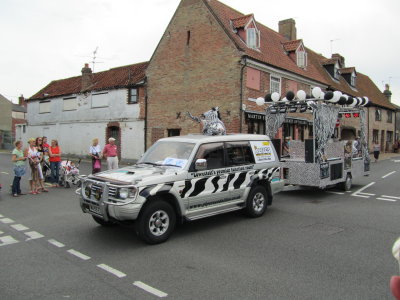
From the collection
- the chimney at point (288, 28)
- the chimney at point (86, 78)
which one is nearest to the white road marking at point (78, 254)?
the chimney at point (86, 78)

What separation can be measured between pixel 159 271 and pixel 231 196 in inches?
113

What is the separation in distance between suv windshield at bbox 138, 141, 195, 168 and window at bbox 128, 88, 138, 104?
16659mm

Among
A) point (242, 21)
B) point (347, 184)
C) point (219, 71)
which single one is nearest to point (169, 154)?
point (347, 184)

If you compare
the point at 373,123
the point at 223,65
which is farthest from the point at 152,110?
the point at 373,123

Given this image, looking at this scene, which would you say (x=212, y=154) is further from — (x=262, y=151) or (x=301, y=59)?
(x=301, y=59)

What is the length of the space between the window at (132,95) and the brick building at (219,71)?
44.4 inches

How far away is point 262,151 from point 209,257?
3628mm

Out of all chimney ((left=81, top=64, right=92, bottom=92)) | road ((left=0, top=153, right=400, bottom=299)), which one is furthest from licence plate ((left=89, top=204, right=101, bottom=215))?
chimney ((left=81, top=64, right=92, bottom=92))

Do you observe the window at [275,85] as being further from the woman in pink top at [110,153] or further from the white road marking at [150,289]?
the white road marking at [150,289]

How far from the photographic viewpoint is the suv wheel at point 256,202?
7.75 m

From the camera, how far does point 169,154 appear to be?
7.11 metres

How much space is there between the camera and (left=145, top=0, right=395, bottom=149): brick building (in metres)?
18.7

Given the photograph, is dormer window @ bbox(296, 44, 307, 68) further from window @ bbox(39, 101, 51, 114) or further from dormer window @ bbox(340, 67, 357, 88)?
window @ bbox(39, 101, 51, 114)

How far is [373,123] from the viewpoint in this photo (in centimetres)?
3556
